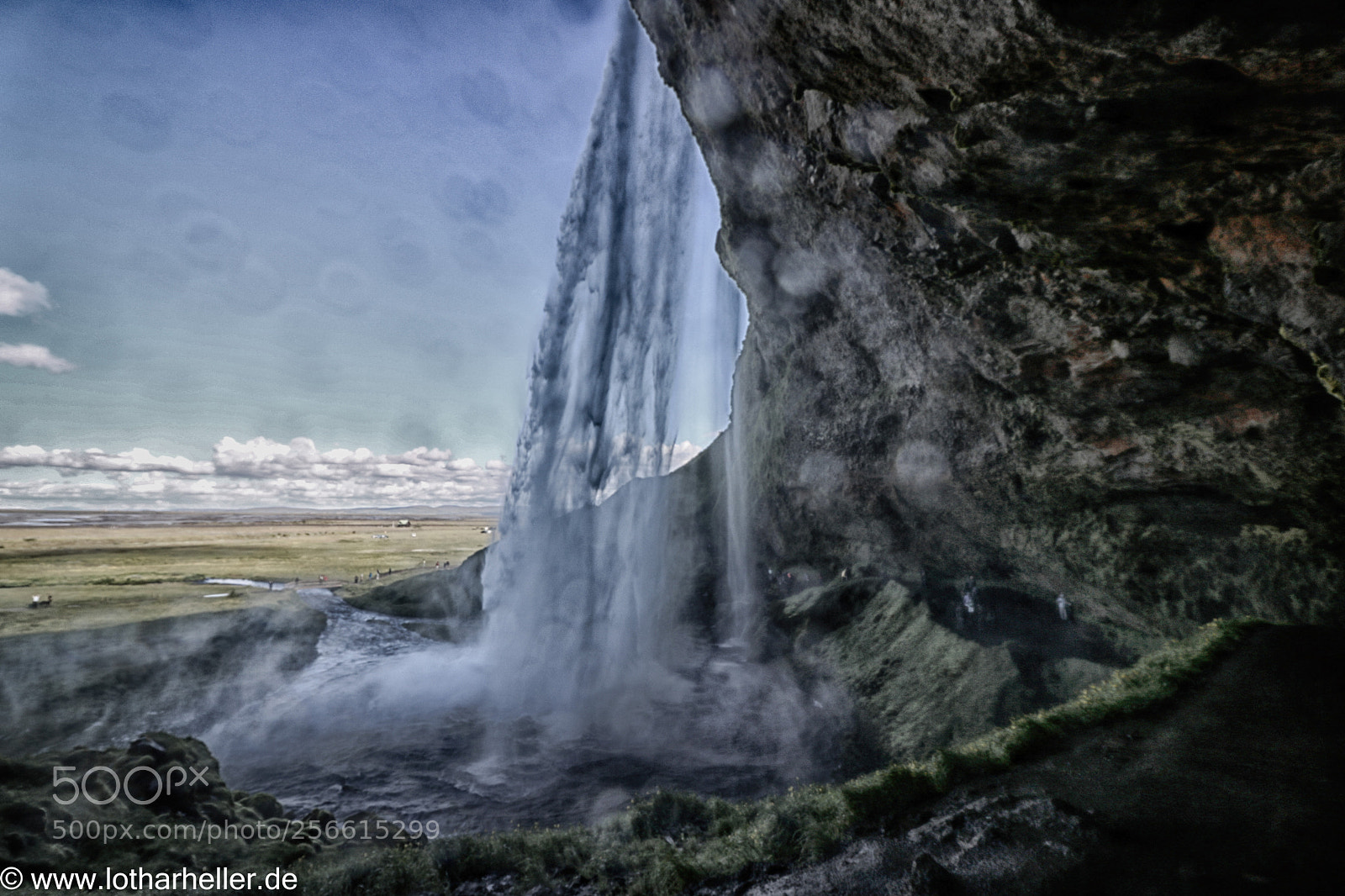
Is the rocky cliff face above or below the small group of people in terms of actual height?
above

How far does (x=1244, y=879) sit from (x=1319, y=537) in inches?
406

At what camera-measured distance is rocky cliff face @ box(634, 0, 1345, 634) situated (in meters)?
6.56

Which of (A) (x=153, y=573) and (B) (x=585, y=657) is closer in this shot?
(B) (x=585, y=657)

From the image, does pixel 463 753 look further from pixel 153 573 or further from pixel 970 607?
pixel 153 573

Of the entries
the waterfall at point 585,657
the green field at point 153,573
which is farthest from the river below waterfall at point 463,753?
the green field at point 153,573

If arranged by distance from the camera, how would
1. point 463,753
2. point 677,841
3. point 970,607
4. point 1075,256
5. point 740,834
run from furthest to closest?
1. point 970,607
2. point 463,753
3. point 677,841
4. point 1075,256
5. point 740,834

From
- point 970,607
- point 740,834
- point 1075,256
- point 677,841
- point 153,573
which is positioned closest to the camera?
point 740,834

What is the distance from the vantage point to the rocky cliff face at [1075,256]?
6559 millimetres

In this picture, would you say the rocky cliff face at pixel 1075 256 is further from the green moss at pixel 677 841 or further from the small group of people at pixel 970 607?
the green moss at pixel 677 841

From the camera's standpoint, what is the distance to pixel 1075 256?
1002cm

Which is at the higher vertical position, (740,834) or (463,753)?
(740,834)

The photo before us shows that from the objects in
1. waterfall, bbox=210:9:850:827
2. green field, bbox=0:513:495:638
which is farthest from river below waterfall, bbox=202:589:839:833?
green field, bbox=0:513:495:638

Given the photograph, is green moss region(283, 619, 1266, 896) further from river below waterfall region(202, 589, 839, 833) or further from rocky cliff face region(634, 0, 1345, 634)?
rocky cliff face region(634, 0, 1345, 634)

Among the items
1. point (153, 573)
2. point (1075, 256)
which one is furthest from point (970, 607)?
point (153, 573)
